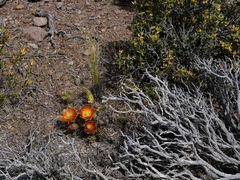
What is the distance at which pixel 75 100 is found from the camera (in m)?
3.30

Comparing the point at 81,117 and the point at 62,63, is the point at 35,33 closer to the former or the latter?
the point at 62,63

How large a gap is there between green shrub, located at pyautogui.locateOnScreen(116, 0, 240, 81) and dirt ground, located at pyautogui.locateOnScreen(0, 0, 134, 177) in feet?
2.08

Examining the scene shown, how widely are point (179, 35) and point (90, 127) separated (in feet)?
4.98

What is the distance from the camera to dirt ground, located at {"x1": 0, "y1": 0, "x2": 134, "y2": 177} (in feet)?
10.0

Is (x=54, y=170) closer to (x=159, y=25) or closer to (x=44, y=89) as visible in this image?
(x=44, y=89)

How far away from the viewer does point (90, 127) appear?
2.87 metres

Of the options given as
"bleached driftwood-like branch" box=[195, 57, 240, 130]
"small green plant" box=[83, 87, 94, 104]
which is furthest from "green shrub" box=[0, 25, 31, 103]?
"bleached driftwood-like branch" box=[195, 57, 240, 130]

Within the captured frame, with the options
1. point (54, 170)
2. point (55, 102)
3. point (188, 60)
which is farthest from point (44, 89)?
point (188, 60)

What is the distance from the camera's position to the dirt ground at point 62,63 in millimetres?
3062

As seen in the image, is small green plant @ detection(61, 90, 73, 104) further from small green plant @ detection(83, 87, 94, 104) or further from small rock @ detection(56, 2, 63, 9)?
small rock @ detection(56, 2, 63, 9)

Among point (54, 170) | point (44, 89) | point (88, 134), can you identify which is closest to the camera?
point (54, 170)

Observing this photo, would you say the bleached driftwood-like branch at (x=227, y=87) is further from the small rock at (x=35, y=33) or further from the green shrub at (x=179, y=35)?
the small rock at (x=35, y=33)

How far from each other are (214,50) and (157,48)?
2.14ft

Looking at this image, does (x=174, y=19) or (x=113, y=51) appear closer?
(x=174, y=19)
